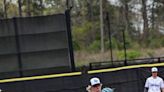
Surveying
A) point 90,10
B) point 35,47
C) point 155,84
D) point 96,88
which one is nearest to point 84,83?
point 35,47

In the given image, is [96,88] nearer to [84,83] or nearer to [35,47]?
[84,83]

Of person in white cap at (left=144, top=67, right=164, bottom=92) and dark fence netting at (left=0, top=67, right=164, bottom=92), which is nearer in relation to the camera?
person in white cap at (left=144, top=67, right=164, bottom=92)

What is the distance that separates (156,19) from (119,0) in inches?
184

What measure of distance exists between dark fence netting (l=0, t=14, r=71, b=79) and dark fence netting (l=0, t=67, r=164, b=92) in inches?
15.9

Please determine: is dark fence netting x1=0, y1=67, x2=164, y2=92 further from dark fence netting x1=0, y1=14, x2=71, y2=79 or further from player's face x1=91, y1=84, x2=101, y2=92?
player's face x1=91, y1=84, x2=101, y2=92

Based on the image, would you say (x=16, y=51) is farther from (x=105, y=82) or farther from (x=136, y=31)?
(x=136, y=31)

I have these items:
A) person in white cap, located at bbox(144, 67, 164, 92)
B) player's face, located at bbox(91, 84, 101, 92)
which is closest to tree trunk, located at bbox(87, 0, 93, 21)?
person in white cap, located at bbox(144, 67, 164, 92)

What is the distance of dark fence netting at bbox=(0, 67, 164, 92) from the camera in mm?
14453

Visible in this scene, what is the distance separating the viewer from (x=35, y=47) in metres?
14.9

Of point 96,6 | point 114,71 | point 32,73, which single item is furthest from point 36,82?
point 96,6

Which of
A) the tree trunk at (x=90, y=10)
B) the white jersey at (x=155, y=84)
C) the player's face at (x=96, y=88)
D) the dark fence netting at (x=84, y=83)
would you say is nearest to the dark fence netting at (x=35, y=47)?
the dark fence netting at (x=84, y=83)

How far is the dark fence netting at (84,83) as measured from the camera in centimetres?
1445

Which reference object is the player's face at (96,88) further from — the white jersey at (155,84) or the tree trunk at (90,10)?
the tree trunk at (90,10)

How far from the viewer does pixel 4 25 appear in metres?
14.6
